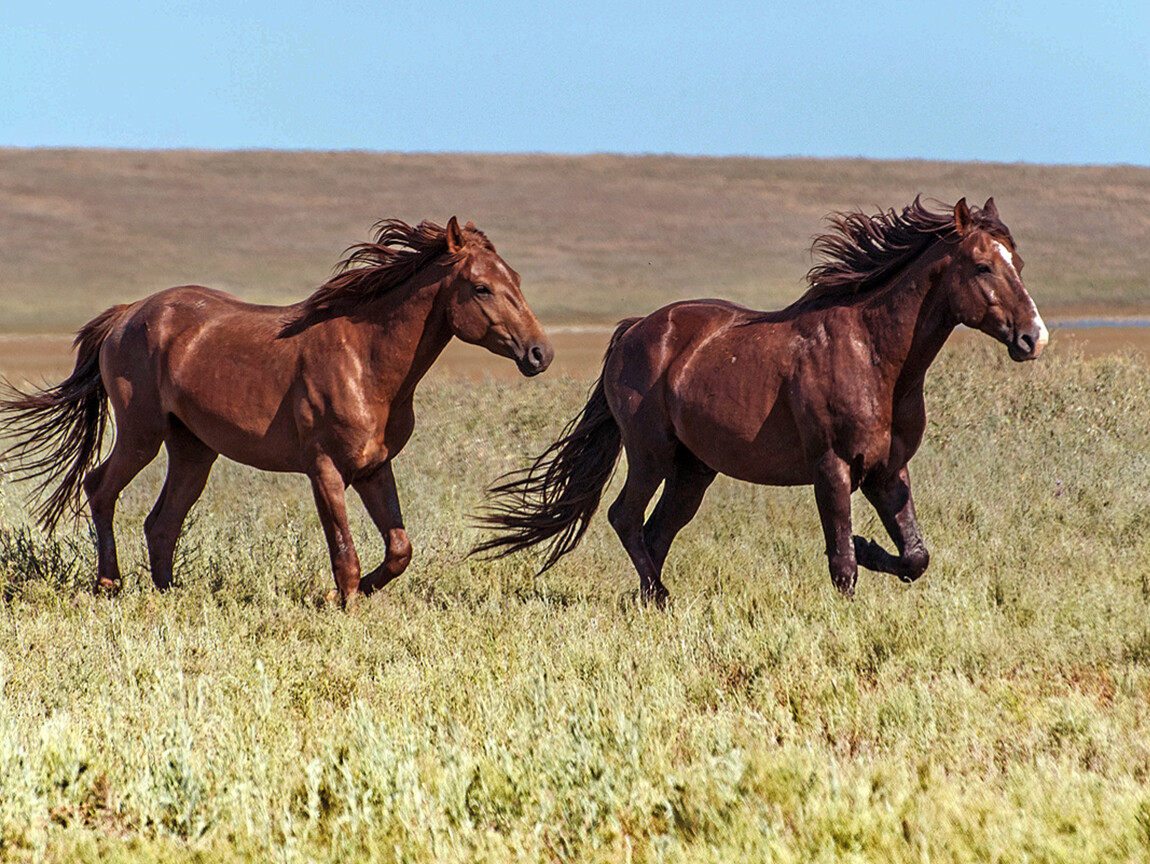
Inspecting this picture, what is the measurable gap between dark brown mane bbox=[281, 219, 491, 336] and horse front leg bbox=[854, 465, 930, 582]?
236 centimetres

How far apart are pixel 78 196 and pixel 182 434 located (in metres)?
58.7

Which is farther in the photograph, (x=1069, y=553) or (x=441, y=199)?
(x=441, y=199)

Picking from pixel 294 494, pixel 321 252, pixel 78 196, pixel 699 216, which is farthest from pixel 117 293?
pixel 294 494

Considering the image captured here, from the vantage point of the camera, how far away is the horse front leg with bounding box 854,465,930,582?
6645mm

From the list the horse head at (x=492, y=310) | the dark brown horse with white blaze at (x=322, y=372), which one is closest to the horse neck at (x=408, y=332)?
the dark brown horse with white blaze at (x=322, y=372)

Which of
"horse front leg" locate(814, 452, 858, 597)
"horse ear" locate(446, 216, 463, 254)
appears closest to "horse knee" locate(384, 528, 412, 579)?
"horse ear" locate(446, 216, 463, 254)

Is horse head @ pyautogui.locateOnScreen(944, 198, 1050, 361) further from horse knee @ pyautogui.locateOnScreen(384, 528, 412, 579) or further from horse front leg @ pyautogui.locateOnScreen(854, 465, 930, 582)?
horse knee @ pyautogui.locateOnScreen(384, 528, 412, 579)

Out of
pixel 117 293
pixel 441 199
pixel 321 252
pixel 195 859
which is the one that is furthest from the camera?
pixel 441 199

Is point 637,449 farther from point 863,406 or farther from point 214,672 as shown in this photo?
point 214,672

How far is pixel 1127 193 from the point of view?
6381 cm

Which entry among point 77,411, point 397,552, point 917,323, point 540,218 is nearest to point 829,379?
point 917,323

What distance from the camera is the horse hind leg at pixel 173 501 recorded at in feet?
24.9

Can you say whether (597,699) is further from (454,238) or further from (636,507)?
(454,238)

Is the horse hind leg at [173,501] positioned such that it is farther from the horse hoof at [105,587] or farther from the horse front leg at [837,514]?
the horse front leg at [837,514]
